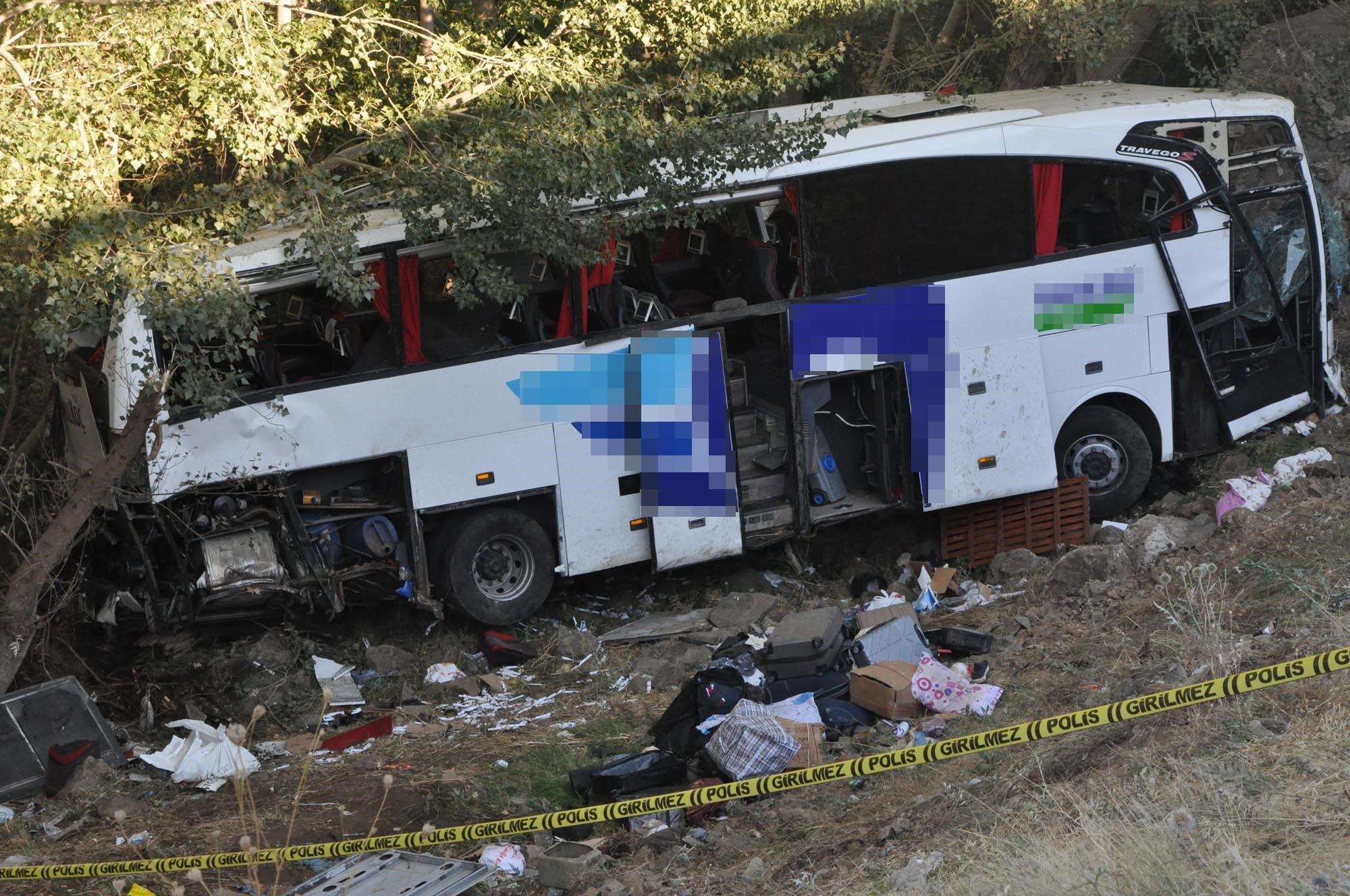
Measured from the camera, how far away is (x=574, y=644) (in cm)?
897

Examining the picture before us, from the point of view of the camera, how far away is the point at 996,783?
571 centimetres

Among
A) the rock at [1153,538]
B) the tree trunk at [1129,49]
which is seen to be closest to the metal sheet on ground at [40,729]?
the rock at [1153,538]

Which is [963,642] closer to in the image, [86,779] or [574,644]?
[574,644]

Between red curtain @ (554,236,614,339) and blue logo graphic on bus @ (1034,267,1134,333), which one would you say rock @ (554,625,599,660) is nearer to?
red curtain @ (554,236,614,339)

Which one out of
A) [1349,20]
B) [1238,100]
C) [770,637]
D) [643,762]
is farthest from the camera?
[1349,20]

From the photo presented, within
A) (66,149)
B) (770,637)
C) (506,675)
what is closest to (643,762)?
(770,637)

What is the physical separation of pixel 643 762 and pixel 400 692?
7.97 ft

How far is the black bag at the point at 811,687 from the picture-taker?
24.2ft

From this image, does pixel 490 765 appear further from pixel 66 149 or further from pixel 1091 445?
pixel 1091 445

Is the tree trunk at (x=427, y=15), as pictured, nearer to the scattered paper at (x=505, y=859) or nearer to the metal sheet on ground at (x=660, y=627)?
the metal sheet on ground at (x=660, y=627)

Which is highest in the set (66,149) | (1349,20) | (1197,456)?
(1349,20)

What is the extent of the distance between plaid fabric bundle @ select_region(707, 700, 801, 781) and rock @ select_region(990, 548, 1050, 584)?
12.0ft

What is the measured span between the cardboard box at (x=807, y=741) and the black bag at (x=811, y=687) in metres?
0.60

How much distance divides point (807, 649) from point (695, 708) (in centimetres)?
77
